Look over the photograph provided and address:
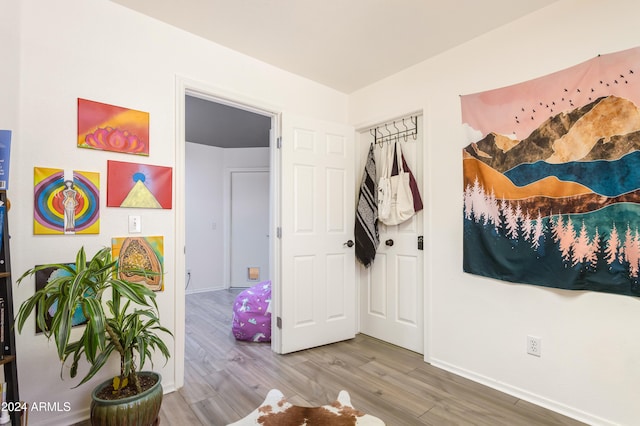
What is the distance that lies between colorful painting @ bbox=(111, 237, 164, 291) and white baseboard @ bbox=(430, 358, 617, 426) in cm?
216

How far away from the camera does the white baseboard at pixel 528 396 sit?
178 cm

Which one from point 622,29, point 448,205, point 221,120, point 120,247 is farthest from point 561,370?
point 221,120

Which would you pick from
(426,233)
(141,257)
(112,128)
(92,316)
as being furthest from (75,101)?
(426,233)

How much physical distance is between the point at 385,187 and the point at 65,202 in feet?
7.64

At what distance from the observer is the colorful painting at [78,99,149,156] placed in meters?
1.87

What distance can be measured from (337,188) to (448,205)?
1020 millimetres

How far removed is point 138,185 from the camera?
204 centimetres

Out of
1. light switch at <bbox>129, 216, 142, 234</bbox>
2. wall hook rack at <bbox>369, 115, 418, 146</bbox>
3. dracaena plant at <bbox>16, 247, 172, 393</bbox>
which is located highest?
wall hook rack at <bbox>369, 115, 418, 146</bbox>

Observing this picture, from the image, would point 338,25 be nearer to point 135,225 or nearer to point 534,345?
point 135,225

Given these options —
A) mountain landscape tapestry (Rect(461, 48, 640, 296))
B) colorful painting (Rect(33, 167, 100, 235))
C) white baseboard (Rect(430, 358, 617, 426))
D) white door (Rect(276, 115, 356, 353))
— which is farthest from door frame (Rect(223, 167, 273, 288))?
mountain landscape tapestry (Rect(461, 48, 640, 296))

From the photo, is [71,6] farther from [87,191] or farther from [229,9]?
[87,191]

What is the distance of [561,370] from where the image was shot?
1.89m

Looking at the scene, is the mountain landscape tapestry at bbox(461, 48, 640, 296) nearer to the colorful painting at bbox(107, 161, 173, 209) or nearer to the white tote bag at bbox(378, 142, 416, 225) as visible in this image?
the white tote bag at bbox(378, 142, 416, 225)

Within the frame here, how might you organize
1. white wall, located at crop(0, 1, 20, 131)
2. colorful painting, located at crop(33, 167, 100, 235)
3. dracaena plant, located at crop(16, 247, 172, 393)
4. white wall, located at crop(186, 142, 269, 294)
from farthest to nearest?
1. white wall, located at crop(186, 142, 269, 294)
2. colorful painting, located at crop(33, 167, 100, 235)
3. white wall, located at crop(0, 1, 20, 131)
4. dracaena plant, located at crop(16, 247, 172, 393)
